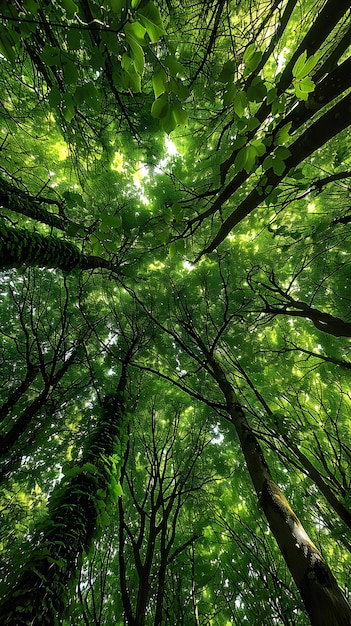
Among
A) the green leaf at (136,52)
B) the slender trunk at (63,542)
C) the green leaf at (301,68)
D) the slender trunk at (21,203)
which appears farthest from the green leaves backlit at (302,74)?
the slender trunk at (21,203)

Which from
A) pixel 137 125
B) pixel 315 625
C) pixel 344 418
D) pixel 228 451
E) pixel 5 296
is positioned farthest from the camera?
pixel 5 296

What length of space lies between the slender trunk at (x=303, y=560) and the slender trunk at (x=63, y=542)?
149 centimetres

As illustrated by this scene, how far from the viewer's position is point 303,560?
1.64 metres

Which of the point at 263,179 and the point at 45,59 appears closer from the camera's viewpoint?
the point at 45,59

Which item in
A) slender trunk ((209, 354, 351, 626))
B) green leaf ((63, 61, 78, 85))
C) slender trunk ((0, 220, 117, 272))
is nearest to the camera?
green leaf ((63, 61, 78, 85))

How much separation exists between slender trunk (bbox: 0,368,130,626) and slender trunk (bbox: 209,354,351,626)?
1487mm

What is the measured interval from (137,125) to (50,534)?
5.48 metres

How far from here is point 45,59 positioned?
97cm

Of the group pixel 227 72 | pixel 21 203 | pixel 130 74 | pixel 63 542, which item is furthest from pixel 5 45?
pixel 21 203

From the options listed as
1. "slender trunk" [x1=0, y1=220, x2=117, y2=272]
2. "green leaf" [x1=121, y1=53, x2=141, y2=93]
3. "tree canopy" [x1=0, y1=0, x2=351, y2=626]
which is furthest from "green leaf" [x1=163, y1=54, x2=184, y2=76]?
"slender trunk" [x1=0, y1=220, x2=117, y2=272]

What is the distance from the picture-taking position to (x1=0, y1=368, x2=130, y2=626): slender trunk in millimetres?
1622

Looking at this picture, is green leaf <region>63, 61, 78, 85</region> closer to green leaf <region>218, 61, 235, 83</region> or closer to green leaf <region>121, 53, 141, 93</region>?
green leaf <region>121, 53, 141, 93</region>

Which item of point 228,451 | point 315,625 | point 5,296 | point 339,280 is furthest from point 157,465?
point 5,296

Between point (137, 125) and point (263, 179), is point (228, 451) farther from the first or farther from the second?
point (137, 125)
